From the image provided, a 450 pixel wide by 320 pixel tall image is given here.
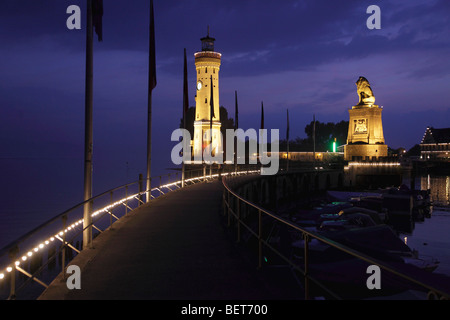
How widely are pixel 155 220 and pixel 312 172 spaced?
51.8 m

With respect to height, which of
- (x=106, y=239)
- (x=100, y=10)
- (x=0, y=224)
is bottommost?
(x=0, y=224)

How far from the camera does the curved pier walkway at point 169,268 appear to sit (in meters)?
5.88

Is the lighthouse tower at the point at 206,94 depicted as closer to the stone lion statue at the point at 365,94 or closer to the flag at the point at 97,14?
the stone lion statue at the point at 365,94

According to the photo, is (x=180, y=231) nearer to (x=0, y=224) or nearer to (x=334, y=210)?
(x=334, y=210)

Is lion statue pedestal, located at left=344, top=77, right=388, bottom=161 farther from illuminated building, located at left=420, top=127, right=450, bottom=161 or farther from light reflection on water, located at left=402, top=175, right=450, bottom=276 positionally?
illuminated building, located at left=420, top=127, right=450, bottom=161

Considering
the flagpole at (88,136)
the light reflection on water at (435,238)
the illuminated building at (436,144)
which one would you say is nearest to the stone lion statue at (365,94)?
the light reflection on water at (435,238)

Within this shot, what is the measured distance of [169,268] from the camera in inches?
286

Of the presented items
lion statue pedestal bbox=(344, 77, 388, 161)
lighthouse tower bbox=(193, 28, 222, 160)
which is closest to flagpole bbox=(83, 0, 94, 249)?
lighthouse tower bbox=(193, 28, 222, 160)

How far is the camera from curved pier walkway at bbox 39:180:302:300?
19.3 feet

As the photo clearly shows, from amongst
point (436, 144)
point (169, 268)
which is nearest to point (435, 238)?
point (169, 268)

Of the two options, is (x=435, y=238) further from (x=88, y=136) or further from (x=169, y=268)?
(x=88, y=136)

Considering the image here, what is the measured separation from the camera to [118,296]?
18.8 ft

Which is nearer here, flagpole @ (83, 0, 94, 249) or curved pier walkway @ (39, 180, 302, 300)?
curved pier walkway @ (39, 180, 302, 300)
